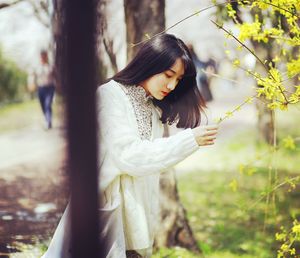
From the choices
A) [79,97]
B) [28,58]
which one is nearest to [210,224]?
[79,97]

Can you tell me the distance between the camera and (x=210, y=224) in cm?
481

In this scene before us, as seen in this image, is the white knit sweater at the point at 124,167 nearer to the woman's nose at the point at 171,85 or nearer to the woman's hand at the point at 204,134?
the woman's hand at the point at 204,134

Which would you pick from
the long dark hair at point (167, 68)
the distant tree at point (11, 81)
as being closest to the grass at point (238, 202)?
the long dark hair at point (167, 68)

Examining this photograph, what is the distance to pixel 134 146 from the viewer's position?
2338 mm

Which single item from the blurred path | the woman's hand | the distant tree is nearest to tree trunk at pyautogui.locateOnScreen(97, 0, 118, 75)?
the woman's hand

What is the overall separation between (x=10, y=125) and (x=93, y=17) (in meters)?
9.39

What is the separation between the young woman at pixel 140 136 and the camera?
7.63 ft

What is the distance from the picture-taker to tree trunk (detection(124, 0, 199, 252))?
363 centimetres

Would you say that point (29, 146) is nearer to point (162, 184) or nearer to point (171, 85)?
point (162, 184)

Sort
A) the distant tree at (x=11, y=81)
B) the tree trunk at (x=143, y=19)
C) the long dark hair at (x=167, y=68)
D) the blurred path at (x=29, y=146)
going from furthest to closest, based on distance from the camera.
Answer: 1. the distant tree at (x=11, y=81)
2. the blurred path at (x=29, y=146)
3. the tree trunk at (x=143, y=19)
4. the long dark hair at (x=167, y=68)

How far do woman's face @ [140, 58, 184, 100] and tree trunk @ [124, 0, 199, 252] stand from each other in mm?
1172

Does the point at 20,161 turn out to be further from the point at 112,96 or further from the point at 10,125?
the point at 112,96

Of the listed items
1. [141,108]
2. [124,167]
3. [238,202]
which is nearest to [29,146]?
[238,202]

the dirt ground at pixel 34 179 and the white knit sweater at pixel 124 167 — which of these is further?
the dirt ground at pixel 34 179
